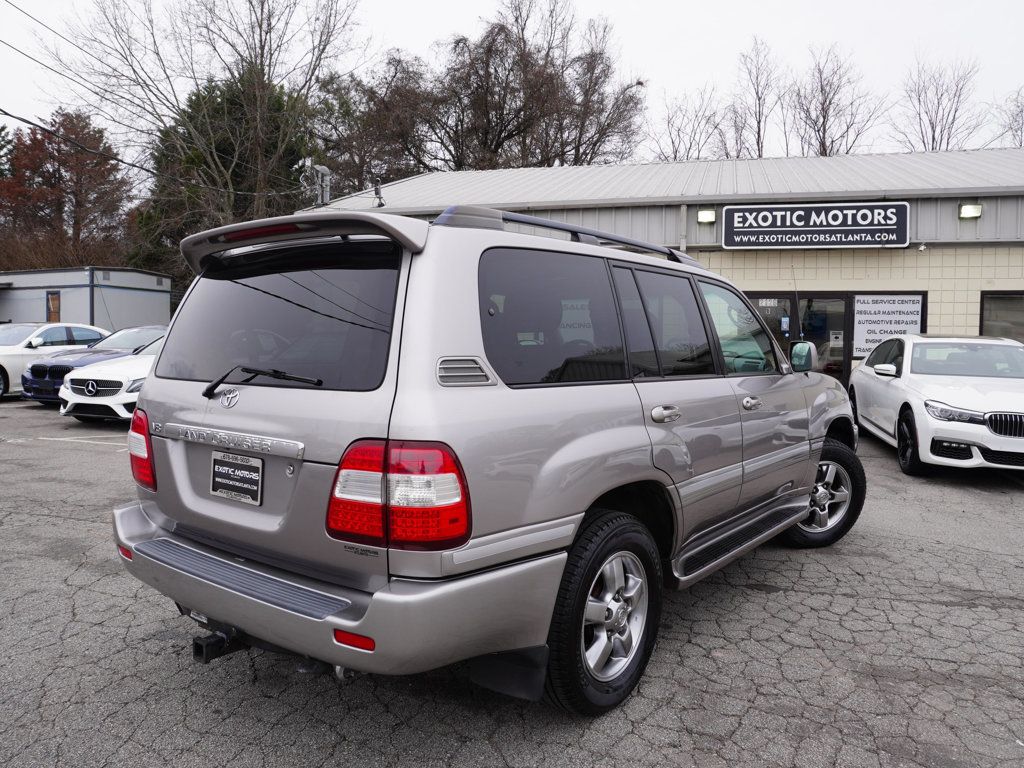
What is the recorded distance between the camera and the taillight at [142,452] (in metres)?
2.75

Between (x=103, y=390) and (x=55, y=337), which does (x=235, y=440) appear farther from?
(x=55, y=337)

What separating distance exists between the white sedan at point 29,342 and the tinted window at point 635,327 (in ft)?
43.3

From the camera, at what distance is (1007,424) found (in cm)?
652

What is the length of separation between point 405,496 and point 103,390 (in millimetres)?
9297

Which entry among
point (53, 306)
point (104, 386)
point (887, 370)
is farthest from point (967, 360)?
point (53, 306)

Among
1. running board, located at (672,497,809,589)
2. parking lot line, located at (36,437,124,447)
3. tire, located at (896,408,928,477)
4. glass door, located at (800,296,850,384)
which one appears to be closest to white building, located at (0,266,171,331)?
parking lot line, located at (36,437,124,447)

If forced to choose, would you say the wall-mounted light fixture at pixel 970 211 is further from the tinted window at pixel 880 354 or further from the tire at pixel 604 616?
the tire at pixel 604 616

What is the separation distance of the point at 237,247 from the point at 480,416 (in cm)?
135

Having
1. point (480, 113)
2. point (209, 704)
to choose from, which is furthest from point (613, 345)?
point (480, 113)

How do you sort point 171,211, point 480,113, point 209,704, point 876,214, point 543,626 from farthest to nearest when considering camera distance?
point 480,113 < point 171,211 < point 876,214 < point 209,704 < point 543,626

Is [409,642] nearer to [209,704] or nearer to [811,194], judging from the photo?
[209,704]

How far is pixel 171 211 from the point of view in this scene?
28016mm

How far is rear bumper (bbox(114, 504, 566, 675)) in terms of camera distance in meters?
2.01

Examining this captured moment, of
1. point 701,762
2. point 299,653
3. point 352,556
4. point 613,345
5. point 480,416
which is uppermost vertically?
point 613,345
